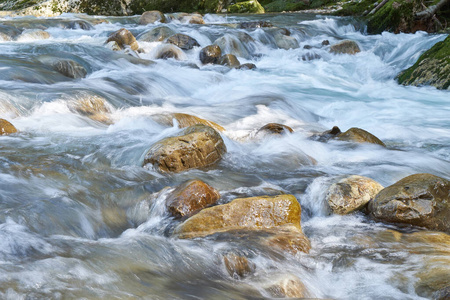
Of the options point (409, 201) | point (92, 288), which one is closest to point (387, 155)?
point (409, 201)

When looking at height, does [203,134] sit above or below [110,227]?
above

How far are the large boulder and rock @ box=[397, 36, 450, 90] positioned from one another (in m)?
7.74

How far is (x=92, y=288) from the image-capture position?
2738mm

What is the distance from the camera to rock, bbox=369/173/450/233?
13.5ft

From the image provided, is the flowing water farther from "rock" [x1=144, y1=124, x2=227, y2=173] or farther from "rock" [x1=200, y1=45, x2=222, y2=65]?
"rock" [x1=200, y1=45, x2=222, y2=65]

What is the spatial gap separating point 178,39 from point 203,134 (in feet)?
29.1

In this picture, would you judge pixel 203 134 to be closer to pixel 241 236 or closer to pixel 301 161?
pixel 301 161

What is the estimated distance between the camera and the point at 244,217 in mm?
3928

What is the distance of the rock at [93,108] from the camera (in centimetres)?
725

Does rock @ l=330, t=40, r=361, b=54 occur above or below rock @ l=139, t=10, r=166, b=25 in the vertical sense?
below

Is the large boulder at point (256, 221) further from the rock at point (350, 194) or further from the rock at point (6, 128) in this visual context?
the rock at point (6, 128)

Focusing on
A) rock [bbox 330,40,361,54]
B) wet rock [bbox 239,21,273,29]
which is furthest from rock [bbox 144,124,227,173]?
wet rock [bbox 239,21,273,29]

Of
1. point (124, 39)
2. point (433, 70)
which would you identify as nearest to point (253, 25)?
point (124, 39)

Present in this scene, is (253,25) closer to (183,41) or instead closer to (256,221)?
(183,41)
